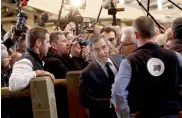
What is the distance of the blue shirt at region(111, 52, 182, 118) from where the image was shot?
8.48ft

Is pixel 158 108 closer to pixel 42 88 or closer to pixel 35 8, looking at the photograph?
pixel 42 88

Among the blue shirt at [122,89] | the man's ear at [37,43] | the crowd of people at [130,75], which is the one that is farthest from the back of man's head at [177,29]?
the man's ear at [37,43]

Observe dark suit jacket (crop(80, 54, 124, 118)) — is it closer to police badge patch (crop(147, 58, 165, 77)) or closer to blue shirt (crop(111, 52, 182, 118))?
blue shirt (crop(111, 52, 182, 118))

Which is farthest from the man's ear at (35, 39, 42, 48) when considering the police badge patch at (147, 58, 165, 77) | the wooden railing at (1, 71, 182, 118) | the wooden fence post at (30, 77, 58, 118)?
the police badge patch at (147, 58, 165, 77)

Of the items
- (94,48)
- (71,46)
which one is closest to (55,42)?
(71,46)

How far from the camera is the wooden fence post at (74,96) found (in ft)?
9.57

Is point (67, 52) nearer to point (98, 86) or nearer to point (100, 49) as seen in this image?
point (100, 49)

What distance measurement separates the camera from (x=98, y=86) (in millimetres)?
2908

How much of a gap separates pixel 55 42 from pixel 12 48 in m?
1.20

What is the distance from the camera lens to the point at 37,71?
9.15 feet

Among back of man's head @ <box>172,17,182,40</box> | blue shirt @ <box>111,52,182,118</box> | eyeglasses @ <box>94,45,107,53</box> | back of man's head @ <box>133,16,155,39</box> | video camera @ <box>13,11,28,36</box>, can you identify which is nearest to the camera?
blue shirt @ <box>111,52,182,118</box>

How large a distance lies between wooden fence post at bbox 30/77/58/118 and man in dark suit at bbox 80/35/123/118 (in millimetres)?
274

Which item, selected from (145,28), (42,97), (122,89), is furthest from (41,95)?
(145,28)

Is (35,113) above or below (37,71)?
below
